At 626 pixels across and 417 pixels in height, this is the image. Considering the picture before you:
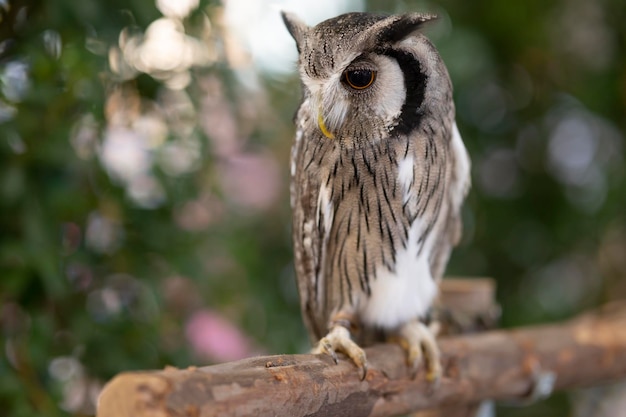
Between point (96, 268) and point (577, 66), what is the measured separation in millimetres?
1647

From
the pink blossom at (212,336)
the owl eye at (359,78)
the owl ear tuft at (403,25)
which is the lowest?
the pink blossom at (212,336)

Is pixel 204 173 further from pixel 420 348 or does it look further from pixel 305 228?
pixel 420 348

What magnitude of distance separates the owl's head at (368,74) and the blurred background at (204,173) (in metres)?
0.34

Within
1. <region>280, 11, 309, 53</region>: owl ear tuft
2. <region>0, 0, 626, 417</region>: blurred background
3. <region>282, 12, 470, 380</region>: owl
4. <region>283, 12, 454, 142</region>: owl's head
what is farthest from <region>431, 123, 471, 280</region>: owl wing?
<region>0, 0, 626, 417</region>: blurred background

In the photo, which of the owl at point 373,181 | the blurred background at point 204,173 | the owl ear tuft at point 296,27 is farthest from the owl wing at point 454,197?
the blurred background at point 204,173

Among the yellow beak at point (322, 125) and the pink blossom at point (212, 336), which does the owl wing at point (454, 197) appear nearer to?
the yellow beak at point (322, 125)

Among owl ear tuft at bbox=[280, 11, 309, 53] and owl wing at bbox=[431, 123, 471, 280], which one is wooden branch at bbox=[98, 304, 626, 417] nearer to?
owl wing at bbox=[431, 123, 471, 280]

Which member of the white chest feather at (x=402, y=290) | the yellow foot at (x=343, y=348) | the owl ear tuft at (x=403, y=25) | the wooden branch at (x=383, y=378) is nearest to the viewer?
the wooden branch at (x=383, y=378)

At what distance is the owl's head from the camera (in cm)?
73

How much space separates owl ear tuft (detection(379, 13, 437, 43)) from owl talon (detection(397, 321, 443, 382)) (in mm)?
479

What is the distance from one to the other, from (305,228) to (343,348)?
19 centimetres

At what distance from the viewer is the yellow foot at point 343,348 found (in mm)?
825

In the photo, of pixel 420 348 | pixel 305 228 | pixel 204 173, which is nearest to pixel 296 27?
pixel 305 228

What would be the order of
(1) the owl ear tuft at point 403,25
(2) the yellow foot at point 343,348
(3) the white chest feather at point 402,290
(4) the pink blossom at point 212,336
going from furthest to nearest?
(4) the pink blossom at point 212,336, (3) the white chest feather at point 402,290, (2) the yellow foot at point 343,348, (1) the owl ear tuft at point 403,25
